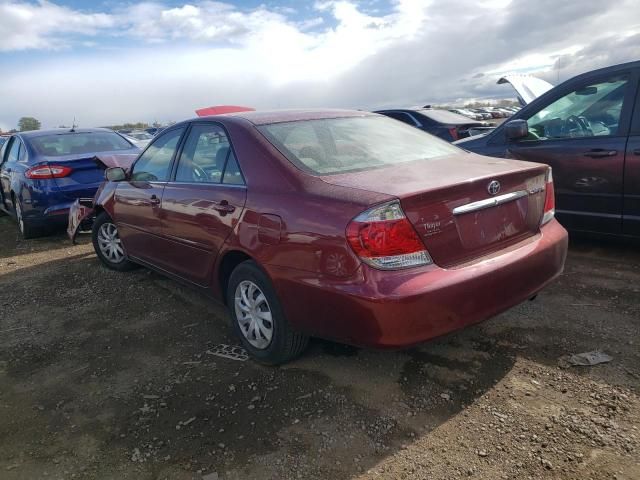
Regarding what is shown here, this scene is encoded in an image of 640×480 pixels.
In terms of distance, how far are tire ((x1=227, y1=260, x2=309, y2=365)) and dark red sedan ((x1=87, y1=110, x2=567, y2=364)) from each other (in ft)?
0.03

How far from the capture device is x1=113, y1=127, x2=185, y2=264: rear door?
4.16m

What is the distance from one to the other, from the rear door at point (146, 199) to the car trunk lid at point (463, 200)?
1935 mm

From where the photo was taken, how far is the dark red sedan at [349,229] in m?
2.43

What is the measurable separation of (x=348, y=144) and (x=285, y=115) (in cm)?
62

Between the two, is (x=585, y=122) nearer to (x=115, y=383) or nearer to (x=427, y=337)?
(x=427, y=337)

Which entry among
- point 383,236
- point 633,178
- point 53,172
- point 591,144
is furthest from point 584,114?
point 53,172

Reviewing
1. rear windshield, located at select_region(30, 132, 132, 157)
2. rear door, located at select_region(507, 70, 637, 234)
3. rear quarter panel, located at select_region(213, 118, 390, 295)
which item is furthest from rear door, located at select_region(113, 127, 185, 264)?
rear door, located at select_region(507, 70, 637, 234)

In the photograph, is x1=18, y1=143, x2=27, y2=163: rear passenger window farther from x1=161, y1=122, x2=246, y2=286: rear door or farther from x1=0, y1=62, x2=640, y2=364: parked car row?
x1=161, y1=122, x2=246, y2=286: rear door

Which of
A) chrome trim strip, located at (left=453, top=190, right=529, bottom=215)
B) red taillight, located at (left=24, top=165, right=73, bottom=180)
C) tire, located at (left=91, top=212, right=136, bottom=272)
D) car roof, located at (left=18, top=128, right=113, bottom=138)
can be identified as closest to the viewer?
chrome trim strip, located at (left=453, top=190, right=529, bottom=215)

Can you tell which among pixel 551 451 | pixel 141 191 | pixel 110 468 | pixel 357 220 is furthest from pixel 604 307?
pixel 141 191

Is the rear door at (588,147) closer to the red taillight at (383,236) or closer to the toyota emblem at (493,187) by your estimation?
the toyota emblem at (493,187)

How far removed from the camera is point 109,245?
5535 millimetres

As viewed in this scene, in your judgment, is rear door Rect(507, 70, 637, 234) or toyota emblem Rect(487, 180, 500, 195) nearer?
toyota emblem Rect(487, 180, 500, 195)

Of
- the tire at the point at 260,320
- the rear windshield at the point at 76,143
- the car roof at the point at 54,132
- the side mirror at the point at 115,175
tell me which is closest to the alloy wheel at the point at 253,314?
the tire at the point at 260,320
